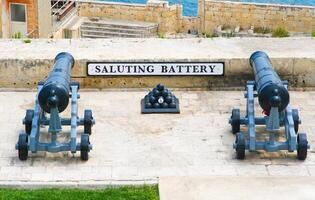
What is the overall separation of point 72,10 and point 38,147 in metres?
32.2

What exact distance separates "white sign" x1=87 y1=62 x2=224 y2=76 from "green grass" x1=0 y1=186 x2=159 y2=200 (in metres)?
3.15

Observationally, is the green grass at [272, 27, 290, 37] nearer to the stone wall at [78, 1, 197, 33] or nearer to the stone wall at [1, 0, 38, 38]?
the stone wall at [78, 1, 197, 33]

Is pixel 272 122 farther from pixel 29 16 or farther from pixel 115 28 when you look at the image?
pixel 115 28

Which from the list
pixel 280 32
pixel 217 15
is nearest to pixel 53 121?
pixel 280 32

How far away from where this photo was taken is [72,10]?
42.7 metres

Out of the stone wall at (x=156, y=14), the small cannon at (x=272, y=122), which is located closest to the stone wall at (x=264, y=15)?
the stone wall at (x=156, y=14)

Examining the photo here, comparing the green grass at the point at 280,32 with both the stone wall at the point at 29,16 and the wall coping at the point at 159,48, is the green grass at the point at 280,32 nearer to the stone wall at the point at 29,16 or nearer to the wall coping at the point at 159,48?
the stone wall at the point at 29,16

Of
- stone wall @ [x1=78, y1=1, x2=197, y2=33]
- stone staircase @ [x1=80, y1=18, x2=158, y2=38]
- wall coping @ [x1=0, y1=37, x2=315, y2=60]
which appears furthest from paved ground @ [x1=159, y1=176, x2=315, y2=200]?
stone wall @ [x1=78, y1=1, x2=197, y2=33]

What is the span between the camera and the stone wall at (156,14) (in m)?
39.8

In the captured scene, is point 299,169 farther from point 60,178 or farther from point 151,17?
point 151,17

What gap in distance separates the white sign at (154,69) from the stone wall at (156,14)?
86.4 ft

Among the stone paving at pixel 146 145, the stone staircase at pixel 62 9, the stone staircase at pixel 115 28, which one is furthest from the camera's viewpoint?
the stone staircase at pixel 62 9

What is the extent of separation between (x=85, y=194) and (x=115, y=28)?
99.8 feet

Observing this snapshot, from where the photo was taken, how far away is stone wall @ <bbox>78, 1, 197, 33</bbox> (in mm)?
39781
